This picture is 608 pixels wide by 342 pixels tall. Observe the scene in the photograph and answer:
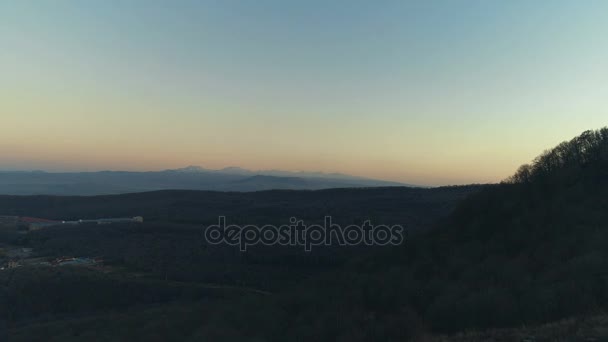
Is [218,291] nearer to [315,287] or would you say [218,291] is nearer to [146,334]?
[315,287]

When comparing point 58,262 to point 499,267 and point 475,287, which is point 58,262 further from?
point 499,267

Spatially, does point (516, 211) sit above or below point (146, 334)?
above

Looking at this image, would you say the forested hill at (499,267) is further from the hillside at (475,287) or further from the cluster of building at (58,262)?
the cluster of building at (58,262)

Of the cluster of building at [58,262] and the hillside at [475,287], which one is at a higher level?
the hillside at [475,287]

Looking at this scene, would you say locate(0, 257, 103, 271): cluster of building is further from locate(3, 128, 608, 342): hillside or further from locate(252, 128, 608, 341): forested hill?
locate(252, 128, 608, 341): forested hill

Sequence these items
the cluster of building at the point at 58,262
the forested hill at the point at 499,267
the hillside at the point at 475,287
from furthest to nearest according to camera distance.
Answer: the cluster of building at the point at 58,262 < the forested hill at the point at 499,267 < the hillside at the point at 475,287

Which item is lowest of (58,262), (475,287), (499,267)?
(58,262)

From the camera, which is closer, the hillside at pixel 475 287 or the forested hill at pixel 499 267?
the hillside at pixel 475 287

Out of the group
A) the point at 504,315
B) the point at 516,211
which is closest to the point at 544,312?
the point at 504,315

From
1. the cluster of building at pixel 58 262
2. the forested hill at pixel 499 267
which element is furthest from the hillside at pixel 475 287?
the cluster of building at pixel 58 262

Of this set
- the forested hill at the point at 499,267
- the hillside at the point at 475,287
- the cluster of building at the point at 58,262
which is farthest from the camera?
the cluster of building at the point at 58,262

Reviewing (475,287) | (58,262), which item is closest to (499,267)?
(475,287)
